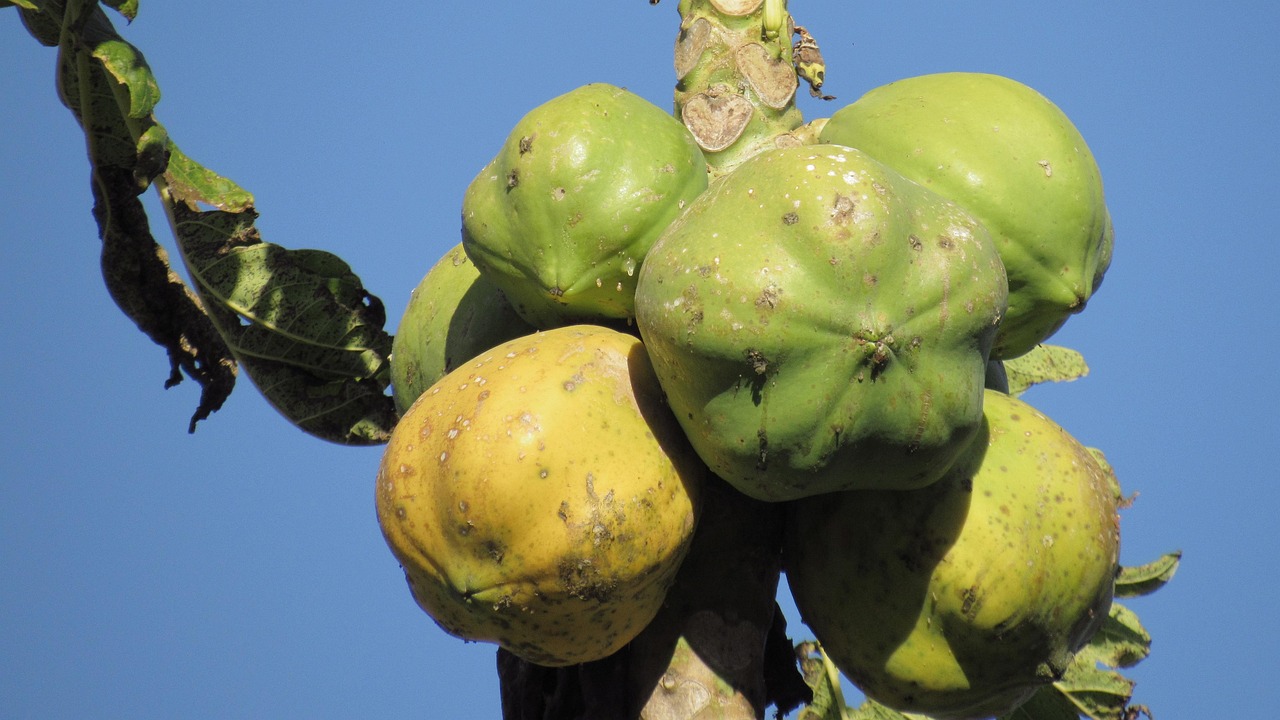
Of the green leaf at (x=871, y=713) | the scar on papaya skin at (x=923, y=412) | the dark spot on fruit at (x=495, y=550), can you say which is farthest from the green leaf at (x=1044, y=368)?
the dark spot on fruit at (x=495, y=550)

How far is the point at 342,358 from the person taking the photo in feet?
12.2

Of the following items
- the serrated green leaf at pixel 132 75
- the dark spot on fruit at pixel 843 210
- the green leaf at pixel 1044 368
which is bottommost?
the green leaf at pixel 1044 368

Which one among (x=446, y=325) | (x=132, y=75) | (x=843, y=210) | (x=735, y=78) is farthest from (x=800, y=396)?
(x=132, y=75)

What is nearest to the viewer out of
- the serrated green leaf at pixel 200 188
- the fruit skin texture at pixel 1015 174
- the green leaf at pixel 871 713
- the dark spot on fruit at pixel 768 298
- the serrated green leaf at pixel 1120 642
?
the dark spot on fruit at pixel 768 298

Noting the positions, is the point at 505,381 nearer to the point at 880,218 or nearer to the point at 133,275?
the point at 880,218

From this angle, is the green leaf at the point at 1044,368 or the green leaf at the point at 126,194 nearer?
the green leaf at the point at 126,194

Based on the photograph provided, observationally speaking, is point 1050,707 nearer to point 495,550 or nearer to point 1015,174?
point 1015,174

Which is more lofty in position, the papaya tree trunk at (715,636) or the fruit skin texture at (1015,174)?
the fruit skin texture at (1015,174)

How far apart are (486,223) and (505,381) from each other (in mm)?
443

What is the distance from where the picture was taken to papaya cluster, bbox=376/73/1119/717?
227 cm

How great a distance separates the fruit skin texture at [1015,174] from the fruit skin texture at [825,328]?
0.32 m

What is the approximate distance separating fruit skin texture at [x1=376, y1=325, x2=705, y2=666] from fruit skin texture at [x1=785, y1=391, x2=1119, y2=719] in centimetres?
38

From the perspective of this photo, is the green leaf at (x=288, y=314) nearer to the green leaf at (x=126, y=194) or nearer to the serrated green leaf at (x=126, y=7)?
the green leaf at (x=126, y=194)

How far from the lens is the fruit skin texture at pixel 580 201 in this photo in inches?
104
